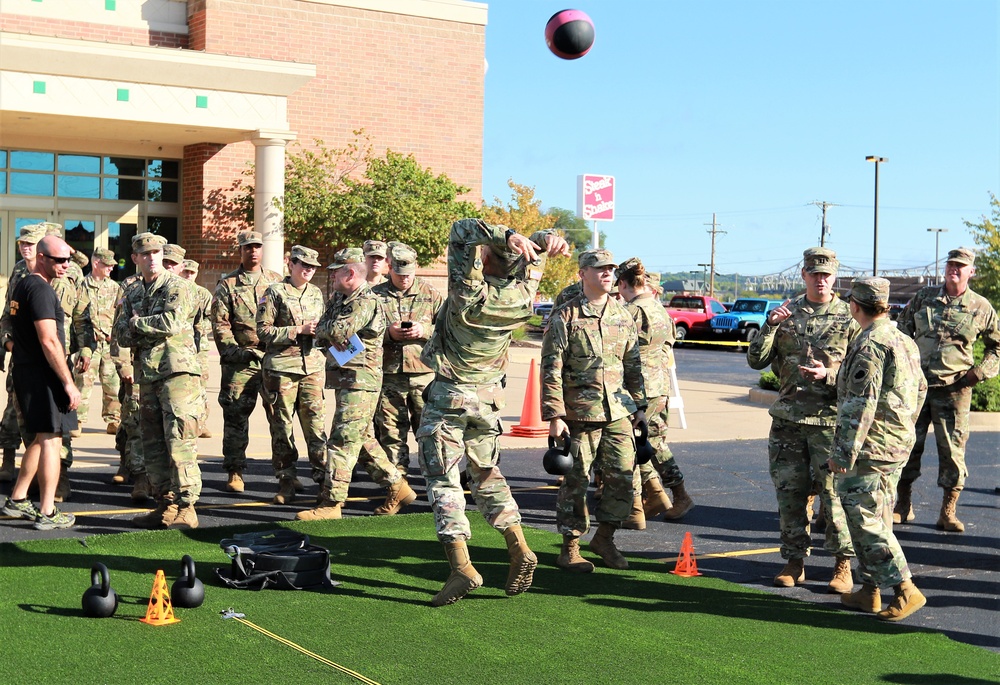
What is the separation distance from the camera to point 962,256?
933cm

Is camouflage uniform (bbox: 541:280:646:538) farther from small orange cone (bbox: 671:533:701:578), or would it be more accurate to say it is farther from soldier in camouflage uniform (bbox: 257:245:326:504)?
soldier in camouflage uniform (bbox: 257:245:326:504)

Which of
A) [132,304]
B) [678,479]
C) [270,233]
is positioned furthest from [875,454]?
[270,233]

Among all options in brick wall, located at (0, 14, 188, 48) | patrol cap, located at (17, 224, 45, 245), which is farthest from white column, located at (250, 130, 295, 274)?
patrol cap, located at (17, 224, 45, 245)

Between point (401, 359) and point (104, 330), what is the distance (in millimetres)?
4820

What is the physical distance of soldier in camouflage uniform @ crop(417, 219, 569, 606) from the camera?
683 centimetres

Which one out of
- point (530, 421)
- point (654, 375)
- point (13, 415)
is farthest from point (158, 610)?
point (530, 421)

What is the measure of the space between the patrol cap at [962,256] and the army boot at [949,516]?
78.7 inches

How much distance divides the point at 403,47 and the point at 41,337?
87.0 ft

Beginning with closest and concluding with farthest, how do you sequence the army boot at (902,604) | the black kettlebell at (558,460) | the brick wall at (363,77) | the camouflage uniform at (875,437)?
the camouflage uniform at (875,437) < the army boot at (902,604) < the black kettlebell at (558,460) < the brick wall at (363,77)

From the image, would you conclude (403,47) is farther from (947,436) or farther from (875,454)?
(875,454)

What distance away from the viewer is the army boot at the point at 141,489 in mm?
9812

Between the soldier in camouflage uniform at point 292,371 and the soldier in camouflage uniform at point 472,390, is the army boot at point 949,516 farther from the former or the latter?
the soldier in camouflage uniform at point 292,371

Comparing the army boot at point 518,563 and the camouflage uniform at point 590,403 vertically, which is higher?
the camouflage uniform at point 590,403

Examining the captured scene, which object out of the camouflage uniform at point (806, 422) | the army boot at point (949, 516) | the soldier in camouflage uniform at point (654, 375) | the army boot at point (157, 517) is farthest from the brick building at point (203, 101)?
the camouflage uniform at point (806, 422)
